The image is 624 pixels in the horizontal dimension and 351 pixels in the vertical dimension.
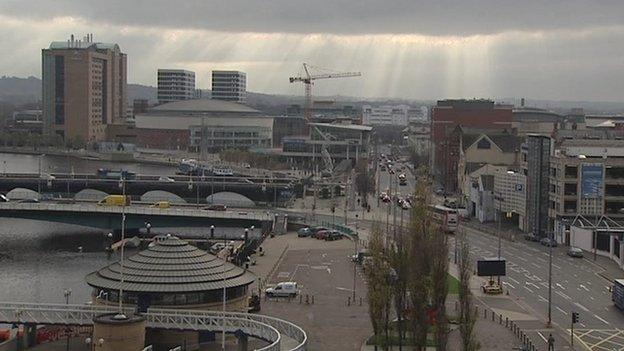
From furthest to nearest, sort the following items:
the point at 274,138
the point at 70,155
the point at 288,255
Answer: the point at 274,138 → the point at 70,155 → the point at 288,255

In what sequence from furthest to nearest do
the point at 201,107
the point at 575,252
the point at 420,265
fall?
1. the point at 201,107
2. the point at 575,252
3. the point at 420,265

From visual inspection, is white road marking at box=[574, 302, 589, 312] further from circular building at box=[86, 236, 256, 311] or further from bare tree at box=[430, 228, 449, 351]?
circular building at box=[86, 236, 256, 311]

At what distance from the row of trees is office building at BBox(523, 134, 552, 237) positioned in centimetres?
2277

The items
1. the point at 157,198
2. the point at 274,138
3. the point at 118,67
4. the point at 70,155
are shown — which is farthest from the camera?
the point at 118,67

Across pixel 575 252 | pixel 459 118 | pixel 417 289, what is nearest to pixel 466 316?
pixel 417 289

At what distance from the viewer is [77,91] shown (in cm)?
13762

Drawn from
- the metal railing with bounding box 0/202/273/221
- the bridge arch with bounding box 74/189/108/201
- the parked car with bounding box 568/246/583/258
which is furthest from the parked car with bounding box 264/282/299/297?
the bridge arch with bounding box 74/189/108/201

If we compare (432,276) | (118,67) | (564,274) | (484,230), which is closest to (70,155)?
(118,67)

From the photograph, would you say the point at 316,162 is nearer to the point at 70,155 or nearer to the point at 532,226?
the point at 70,155

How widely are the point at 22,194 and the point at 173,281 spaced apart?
4647 centimetres

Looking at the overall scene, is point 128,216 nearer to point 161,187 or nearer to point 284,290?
point 161,187

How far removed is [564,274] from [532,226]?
1283cm

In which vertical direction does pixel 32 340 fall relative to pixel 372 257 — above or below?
below

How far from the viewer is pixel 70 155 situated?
130m
